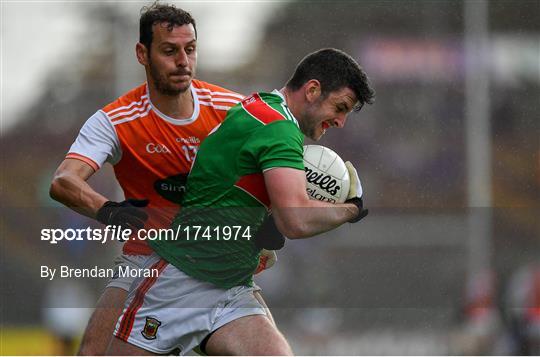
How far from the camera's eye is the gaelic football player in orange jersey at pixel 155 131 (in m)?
4.03

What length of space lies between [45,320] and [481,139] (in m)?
5.92

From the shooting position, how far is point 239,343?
357 centimetres

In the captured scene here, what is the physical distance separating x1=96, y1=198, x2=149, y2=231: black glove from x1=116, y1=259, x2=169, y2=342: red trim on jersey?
0.18m

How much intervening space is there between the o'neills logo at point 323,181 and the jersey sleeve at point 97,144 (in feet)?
2.66

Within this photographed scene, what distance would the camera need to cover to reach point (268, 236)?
3750mm

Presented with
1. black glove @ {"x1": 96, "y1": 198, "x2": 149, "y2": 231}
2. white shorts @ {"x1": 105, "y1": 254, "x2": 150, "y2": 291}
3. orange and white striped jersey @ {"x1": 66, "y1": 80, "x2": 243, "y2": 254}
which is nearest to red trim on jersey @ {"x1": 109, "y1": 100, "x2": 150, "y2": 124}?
orange and white striped jersey @ {"x1": 66, "y1": 80, "x2": 243, "y2": 254}

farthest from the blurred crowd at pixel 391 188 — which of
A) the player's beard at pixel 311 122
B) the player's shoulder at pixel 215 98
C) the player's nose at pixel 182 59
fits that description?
the player's beard at pixel 311 122

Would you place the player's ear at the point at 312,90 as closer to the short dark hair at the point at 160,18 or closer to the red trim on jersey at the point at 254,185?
the red trim on jersey at the point at 254,185

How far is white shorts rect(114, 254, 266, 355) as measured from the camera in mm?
3645

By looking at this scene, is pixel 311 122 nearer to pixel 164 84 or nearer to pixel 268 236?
pixel 268 236

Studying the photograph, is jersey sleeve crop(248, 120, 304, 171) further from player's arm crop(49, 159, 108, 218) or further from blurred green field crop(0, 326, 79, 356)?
blurred green field crop(0, 326, 79, 356)

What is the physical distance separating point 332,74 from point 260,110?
1.01ft

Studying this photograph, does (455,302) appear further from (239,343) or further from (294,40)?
(239,343)

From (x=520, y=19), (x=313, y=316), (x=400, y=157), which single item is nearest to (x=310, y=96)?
(x=313, y=316)
